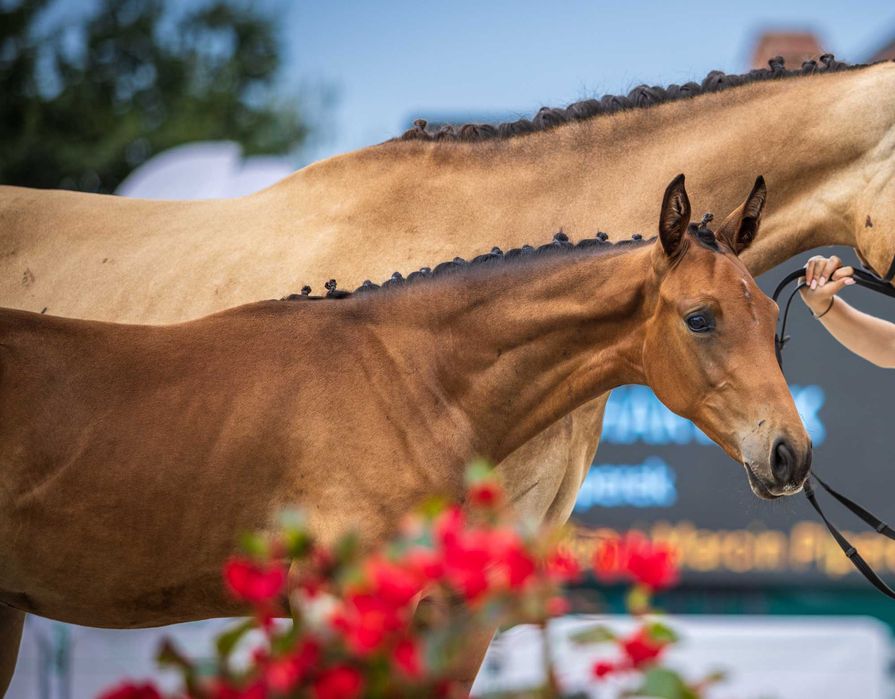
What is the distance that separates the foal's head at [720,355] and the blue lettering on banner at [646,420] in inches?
168

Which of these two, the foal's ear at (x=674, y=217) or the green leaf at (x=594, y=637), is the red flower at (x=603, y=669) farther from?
the foal's ear at (x=674, y=217)

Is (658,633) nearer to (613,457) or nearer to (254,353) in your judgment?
(254,353)

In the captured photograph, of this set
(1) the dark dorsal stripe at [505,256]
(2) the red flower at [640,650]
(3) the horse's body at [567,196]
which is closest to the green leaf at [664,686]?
(2) the red flower at [640,650]

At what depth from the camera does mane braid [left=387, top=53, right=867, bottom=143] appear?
385 centimetres

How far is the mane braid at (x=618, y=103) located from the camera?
385 centimetres

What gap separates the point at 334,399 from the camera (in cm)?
297

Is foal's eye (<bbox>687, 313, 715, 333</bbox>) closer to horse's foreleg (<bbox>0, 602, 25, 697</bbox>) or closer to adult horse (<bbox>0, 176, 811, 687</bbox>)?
adult horse (<bbox>0, 176, 811, 687</bbox>)

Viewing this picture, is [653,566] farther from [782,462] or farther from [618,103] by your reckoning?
[618,103]

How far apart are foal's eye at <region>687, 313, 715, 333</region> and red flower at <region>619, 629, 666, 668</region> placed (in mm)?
1489

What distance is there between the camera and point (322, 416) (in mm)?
2939

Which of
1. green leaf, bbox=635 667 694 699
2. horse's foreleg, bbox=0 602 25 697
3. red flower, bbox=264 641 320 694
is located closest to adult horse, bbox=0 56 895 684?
horse's foreleg, bbox=0 602 25 697

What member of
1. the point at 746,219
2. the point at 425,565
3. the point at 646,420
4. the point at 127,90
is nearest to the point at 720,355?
the point at 746,219

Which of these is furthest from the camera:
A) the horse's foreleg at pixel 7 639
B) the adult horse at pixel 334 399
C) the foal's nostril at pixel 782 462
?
the horse's foreleg at pixel 7 639

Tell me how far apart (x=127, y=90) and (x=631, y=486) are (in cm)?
1307
